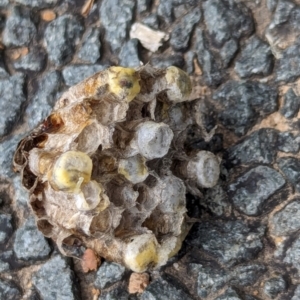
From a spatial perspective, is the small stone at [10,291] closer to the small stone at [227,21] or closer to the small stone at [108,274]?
the small stone at [108,274]

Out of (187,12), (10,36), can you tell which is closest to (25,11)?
(10,36)

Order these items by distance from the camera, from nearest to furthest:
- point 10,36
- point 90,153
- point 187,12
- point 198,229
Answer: point 90,153, point 198,229, point 187,12, point 10,36

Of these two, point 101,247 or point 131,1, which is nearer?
point 101,247

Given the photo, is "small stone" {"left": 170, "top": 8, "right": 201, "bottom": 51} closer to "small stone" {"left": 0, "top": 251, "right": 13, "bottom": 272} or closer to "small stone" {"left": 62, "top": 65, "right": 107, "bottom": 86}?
"small stone" {"left": 62, "top": 65, "right": 107, "bottom": 86}

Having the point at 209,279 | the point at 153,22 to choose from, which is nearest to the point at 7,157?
the point at 153,22

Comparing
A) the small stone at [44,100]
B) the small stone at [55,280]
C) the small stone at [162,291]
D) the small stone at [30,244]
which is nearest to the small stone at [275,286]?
the small stone at [162,291]

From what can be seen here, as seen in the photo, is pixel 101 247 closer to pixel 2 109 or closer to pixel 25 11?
pixel 2 109
